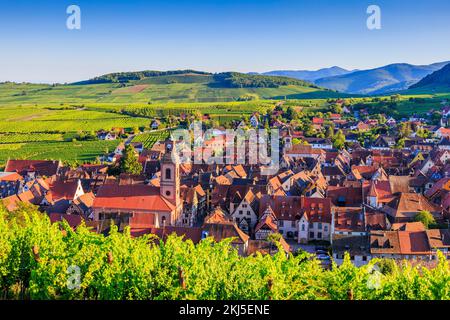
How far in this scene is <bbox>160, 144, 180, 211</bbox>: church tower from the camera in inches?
2189

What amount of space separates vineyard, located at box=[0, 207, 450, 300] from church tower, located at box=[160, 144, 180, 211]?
98.7 ft

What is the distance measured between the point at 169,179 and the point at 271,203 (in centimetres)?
1228

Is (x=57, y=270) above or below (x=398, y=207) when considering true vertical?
above

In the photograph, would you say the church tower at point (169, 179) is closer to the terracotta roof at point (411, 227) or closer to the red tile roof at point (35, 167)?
the terracotta roof at point (411, 227)

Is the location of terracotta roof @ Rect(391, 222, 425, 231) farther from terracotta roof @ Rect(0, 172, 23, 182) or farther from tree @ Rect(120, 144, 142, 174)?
terracotta roof @ Rect(0, 172, 23, 182)

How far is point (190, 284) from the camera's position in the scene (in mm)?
20625

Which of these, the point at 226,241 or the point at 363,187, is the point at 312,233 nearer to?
the point at 363,187

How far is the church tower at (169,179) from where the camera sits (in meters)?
55.6

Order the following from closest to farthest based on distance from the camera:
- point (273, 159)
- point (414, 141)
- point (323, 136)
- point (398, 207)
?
1. point (398, 207)
2. point (273, 159)
3. point (414, 141)
4. point (323, 136)

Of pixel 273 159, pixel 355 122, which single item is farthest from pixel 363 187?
pixel 355 122

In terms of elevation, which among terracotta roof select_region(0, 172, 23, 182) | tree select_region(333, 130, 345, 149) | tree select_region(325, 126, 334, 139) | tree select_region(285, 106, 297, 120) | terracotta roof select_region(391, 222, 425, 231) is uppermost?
tree select_region(285, 106, 297, 120)

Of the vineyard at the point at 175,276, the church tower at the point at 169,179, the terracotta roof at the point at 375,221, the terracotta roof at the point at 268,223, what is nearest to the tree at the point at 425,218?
the terracotta roof at the point at 375,221

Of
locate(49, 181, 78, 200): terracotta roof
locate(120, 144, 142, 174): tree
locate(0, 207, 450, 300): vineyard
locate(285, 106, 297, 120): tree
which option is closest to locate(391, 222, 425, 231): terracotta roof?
locate(0, 207, 450, 300): vineyard

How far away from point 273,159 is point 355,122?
62.1m
